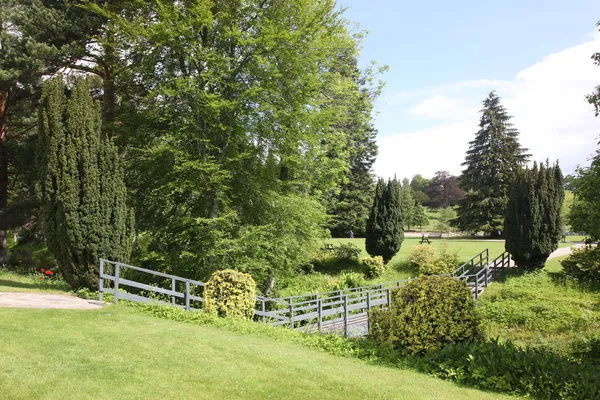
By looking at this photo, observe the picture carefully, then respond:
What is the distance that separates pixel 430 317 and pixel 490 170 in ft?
130

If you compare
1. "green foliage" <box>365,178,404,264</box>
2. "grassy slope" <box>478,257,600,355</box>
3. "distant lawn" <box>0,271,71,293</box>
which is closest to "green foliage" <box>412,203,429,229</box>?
"green foliage" <box>365,178,404,264</box>

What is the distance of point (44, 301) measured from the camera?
10609 mm

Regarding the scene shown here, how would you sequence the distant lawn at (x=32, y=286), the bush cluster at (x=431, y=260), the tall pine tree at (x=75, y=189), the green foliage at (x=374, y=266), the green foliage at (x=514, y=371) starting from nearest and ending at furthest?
the green foliage at (x=514, y=371)
the tall pine tree at (x=75, y=189)
the distant lawn at (x=32, y=286)
the bush cluster at (x=431, y=260)
the green foliage at (x=374, y=266)

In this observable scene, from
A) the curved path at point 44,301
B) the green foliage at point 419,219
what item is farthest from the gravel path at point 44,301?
the green foliage at point 419,219

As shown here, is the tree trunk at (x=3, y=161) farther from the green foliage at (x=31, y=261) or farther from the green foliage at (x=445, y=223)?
the green foliage at (x=445, y=223)

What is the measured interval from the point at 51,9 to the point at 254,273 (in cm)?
1406

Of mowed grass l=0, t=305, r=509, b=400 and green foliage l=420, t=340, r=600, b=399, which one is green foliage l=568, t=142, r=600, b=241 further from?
mowed grass l=0, t=305, r=509, b=400

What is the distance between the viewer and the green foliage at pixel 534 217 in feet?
67.7

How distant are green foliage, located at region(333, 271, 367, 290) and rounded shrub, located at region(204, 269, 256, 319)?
10.1m

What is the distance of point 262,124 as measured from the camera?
56.1ft

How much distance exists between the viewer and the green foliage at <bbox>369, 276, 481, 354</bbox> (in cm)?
864

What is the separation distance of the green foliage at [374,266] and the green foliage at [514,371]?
15483mm

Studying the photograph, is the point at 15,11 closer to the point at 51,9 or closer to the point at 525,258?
the point at 51,9

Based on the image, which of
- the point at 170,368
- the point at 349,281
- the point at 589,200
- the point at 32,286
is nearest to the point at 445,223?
the point at 349,281
